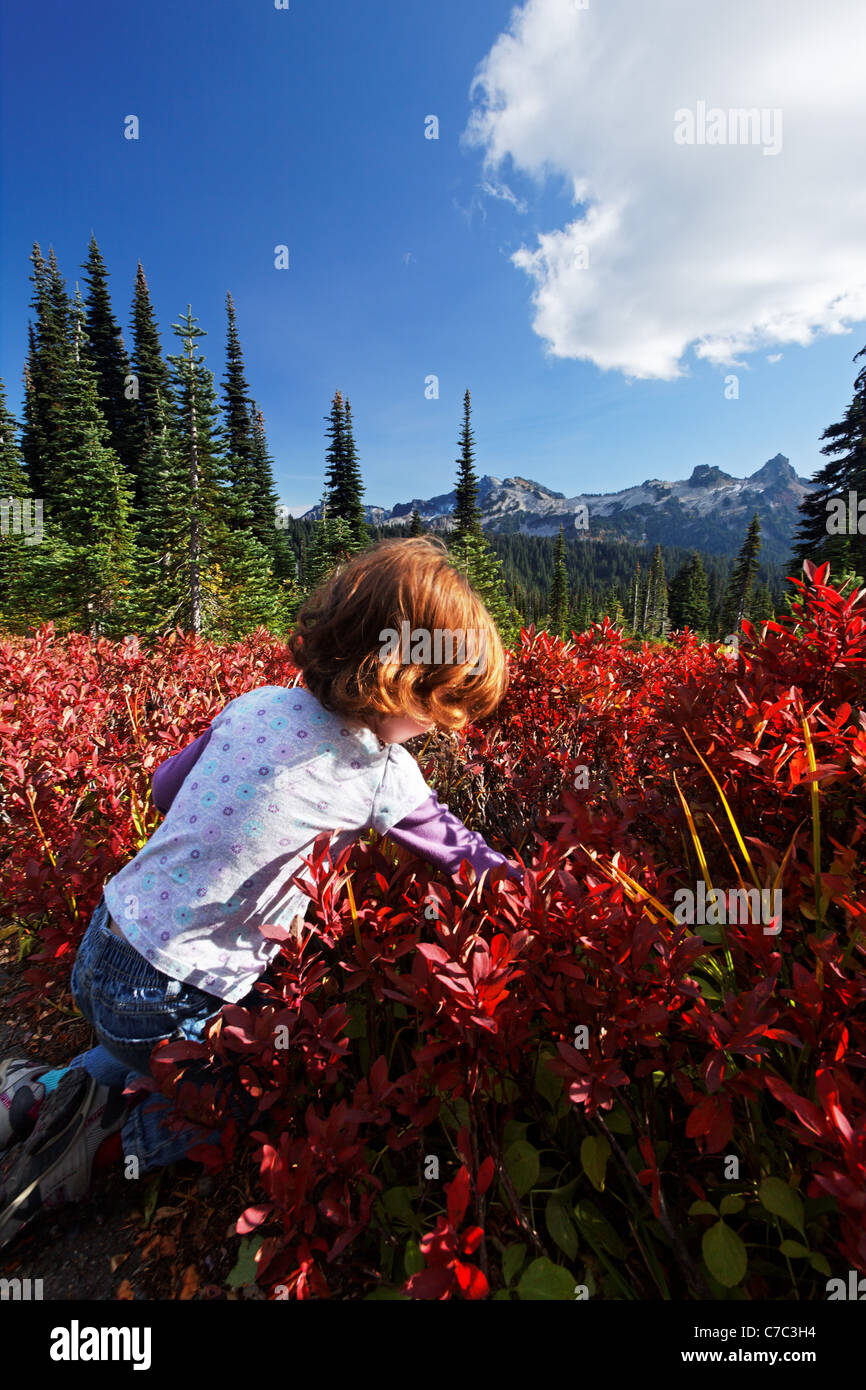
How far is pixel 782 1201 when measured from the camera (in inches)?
46.3

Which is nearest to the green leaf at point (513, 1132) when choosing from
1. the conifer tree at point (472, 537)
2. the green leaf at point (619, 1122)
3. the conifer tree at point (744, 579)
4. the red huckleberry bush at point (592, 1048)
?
the red huckleberry bush at point (592, 1048)

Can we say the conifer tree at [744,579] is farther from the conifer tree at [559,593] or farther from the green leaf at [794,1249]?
the green leaf at [794,1249]

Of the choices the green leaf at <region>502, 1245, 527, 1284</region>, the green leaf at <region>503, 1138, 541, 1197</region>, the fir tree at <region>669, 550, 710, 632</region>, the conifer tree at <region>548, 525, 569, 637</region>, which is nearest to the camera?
the green leaf at <region>502, 1245, 527, 1284</region>

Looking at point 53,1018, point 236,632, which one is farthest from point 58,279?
point 53,1018

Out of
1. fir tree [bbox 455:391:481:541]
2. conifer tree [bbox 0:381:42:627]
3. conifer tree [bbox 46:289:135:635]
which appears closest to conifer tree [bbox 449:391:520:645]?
fir tree [bbox 455:391:481:541]

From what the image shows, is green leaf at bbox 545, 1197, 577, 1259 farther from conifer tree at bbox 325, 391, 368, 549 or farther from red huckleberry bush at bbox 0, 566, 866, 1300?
conifer tree at bbox 325, 391, 368, 549

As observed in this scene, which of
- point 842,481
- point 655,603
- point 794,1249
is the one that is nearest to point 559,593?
point 655,603

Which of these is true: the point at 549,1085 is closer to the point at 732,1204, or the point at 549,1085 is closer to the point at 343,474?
the point at 732,1204

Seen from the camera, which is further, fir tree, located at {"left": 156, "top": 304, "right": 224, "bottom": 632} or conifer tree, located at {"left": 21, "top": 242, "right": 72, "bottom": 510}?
conifer tree, located at {"left": 21, "top": 242, "right": 72, "bottom": 510}

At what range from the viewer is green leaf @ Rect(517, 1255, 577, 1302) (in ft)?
3.93

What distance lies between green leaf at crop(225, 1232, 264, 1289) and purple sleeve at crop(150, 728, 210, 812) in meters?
1.20

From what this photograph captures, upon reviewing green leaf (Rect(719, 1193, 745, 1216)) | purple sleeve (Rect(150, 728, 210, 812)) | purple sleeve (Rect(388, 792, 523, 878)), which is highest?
purple sleeve (Rect(150, 728, 210, 812))

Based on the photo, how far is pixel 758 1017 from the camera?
114 centimetres
